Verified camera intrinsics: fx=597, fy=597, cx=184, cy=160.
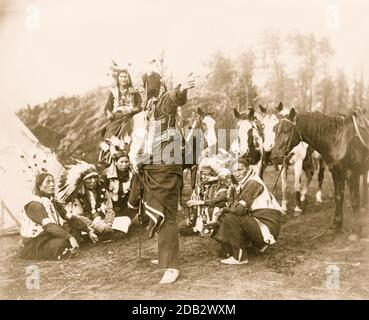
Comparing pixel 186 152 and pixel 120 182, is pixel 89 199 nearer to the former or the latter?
pixel 120 182

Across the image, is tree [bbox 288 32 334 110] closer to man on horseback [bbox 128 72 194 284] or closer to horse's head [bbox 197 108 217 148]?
horse's head [bbox 197 108 217 148]

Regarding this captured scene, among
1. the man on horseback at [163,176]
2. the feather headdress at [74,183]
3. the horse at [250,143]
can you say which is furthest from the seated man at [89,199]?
the horse at [250,143]

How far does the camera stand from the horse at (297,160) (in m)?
4.45

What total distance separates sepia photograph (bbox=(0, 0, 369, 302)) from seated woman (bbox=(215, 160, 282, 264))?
0.03 ft

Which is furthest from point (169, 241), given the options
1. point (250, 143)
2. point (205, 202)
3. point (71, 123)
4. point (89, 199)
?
point (71, 123)

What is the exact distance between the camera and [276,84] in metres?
4.51

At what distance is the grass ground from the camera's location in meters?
4.35

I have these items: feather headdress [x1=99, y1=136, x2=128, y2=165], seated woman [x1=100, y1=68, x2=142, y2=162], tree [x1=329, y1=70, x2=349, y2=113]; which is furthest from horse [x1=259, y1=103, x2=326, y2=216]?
feather headdress [x1=99, y1=136, x2=128, y2=165]

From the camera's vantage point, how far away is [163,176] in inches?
173

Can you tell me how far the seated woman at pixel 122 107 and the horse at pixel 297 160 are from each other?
0.97 metres

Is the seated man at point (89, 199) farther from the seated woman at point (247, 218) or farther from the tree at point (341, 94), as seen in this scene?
the tree at point (341, 94)

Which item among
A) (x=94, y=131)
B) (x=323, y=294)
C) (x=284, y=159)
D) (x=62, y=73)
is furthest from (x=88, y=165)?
(x=323, y=294)
